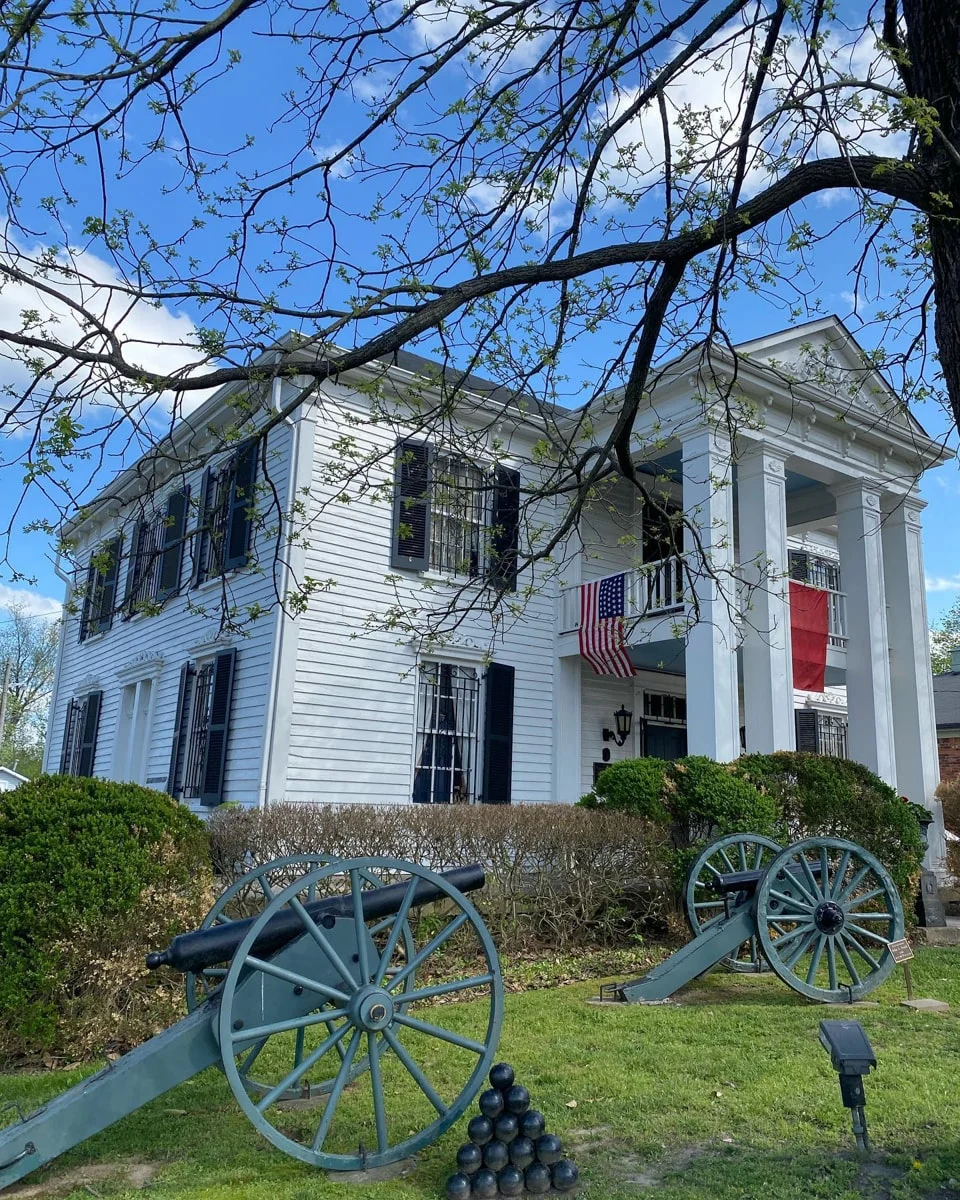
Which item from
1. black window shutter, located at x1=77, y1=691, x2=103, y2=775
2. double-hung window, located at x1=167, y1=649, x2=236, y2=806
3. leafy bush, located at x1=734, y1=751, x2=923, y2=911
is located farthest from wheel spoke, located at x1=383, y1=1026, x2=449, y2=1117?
black window shutter, located at x1=77, y1=691, x2=103, y2=775

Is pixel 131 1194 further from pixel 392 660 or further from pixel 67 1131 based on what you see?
pixel 392 660

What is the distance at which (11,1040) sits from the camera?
5.77m

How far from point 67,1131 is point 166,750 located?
11.0 meters

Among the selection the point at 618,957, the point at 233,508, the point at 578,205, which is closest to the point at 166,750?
the point at 233,508

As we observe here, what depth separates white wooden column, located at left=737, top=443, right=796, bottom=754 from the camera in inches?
486

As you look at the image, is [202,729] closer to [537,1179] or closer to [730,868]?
[730,868]

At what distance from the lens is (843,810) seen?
31.7 feet

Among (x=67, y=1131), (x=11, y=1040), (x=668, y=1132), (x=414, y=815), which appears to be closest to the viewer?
(x=67, y=1131)

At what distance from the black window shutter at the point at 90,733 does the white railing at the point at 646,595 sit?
8974mm

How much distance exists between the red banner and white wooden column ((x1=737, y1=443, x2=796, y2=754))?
0.44 m

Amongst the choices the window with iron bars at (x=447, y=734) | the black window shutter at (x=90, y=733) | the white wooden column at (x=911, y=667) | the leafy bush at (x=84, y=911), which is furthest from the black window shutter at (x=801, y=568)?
the leafy bush at (x=84, y=911)

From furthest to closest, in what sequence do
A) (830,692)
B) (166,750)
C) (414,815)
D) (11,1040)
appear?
(830,692), (166,750), (414,815), (11,1040)

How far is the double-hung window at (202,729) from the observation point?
39.4ft

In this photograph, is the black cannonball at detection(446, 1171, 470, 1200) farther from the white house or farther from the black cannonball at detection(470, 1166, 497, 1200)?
the white house
